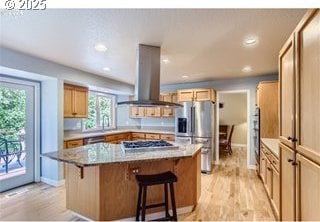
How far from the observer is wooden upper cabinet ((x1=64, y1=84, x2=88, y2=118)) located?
4.20 m

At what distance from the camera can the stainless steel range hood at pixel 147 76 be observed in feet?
9.61

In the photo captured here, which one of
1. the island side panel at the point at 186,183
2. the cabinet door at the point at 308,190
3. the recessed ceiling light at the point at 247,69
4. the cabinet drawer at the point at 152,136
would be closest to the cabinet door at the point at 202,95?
the recessed ceiling light at the point at 247,69

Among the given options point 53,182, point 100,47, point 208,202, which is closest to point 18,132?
point 53,182

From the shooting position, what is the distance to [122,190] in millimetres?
2457

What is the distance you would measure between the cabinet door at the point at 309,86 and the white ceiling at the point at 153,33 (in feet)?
2.24

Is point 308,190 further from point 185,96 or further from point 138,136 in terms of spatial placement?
point 138,136

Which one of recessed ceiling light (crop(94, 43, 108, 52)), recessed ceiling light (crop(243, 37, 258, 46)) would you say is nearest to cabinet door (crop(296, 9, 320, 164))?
recessed ceiling light (crop(243, 37, 258, 46))

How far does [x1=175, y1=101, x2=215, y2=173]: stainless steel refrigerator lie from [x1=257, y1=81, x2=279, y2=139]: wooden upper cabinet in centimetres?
112

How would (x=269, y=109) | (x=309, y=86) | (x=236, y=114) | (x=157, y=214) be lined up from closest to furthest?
(x=309, y=86) → (x=157, y=214) → (x=269, y=109) → (x=236, y=114)

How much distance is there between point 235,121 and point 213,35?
7.05 m

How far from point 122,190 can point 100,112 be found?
12.5ft

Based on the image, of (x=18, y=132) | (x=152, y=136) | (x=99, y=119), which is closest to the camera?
(x=18, y=132)

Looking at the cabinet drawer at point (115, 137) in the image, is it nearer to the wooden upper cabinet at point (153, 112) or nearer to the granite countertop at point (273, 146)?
the wooden upper cabinet at point (153, 112)

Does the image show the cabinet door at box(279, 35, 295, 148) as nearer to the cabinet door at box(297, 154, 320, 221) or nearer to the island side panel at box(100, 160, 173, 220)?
the cabinet door at box(297, 154, 320, 221)
